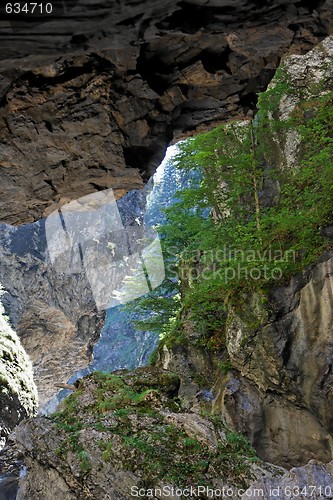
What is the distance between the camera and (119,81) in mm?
5227

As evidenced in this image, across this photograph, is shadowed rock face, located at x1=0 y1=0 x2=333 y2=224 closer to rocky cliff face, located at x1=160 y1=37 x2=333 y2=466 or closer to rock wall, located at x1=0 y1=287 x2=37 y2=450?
rocky cliff face, located at x1=160 y1=37 x2=333 y2=466

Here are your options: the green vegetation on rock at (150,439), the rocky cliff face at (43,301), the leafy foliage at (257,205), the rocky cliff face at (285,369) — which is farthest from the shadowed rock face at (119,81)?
the rocky cliff face at (43,301)

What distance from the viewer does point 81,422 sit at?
5.89 meters

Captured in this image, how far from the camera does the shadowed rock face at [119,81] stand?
3.26m

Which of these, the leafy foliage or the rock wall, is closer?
the leafy foliage

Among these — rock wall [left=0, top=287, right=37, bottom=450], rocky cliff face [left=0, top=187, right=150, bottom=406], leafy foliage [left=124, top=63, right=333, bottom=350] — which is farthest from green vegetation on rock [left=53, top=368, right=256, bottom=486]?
rocky cliff face [left=0, top=187, right=150, bottom=406]

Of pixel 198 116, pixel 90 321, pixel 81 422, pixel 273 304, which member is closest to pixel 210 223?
pixel 273 304

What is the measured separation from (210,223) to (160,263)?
500cm

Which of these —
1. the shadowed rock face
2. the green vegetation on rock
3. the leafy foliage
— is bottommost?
the green vegetation on rock

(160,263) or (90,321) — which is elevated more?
(160,263)

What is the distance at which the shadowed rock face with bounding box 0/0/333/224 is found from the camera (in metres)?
3.26

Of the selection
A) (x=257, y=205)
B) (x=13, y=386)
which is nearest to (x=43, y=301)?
(x=13, y=386)

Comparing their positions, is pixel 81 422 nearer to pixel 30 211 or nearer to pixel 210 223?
pixel 30 211

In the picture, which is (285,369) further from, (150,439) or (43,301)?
(43,301)
